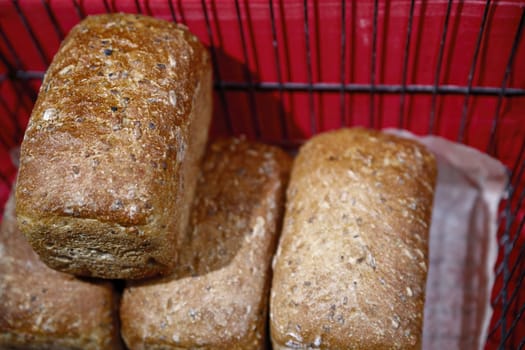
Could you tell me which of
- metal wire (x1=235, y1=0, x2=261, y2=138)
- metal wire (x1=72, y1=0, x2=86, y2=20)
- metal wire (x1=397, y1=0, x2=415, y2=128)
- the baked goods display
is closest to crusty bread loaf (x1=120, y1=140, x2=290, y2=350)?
the baked goods display

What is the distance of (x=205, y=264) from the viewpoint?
134 centimetres

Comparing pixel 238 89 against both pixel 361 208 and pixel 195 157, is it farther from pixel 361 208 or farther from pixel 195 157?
pixel 361 208

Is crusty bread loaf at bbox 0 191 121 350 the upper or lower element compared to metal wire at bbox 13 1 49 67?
lower

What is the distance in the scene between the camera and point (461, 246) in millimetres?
1624

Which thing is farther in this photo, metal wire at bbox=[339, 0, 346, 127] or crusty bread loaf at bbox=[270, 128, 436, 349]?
metal wire at bbox=[339, 0, 346, 127]

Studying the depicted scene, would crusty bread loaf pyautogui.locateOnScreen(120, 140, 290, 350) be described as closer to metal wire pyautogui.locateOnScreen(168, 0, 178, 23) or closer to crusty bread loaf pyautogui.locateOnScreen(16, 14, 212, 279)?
crusty bread loaf pyautogui.locateOnScreen(16, 14, 212, 279)

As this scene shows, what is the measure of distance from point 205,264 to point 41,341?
1.31 feet

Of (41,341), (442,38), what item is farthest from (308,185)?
(41,341)

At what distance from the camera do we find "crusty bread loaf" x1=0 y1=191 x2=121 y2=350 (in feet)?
4.40

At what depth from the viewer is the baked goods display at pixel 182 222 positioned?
3.77 feet

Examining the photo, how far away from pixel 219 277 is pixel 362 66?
59 cm

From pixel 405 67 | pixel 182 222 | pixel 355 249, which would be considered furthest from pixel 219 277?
pixel 405 67

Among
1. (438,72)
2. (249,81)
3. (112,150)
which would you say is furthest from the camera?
(249,81)

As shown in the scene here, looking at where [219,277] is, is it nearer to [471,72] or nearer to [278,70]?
[278,70]
